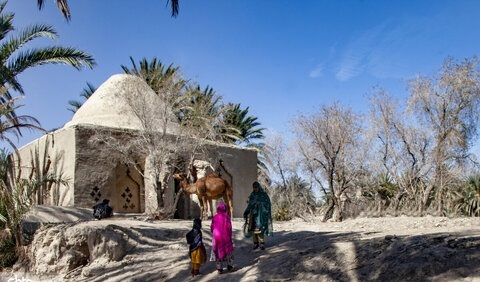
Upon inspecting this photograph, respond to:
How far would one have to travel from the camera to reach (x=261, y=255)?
9633 millimetres

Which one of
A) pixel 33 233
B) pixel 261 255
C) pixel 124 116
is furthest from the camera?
pixel 124 116

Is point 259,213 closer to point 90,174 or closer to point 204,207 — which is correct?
point 204,207

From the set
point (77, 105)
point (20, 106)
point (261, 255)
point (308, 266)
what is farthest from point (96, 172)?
point (77, 105)

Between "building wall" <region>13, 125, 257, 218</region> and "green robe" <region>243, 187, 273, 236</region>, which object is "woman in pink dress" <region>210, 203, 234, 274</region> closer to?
"green robe" <region>243, 187, 273, 236</region>

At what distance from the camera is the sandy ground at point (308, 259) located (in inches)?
259

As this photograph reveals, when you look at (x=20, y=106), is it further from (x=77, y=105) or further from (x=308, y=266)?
(x=77, y=105)

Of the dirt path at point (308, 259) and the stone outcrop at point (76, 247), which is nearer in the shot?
the dirt path at point (308, 259)

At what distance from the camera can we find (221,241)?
862 centimetres

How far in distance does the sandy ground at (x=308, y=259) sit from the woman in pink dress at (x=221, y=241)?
0.26 meters

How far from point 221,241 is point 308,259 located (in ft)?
5.28

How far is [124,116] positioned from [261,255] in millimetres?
12368

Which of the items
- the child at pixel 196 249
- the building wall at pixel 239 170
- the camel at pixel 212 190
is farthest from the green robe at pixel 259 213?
the building wall at pixel 239 170

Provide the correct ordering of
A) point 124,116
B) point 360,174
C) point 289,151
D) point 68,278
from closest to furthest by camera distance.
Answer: point 68,278 < point 124,116 < point 360,174 < point 289,151

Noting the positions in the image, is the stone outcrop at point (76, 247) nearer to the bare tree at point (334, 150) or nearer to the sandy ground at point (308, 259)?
the sandy ground at point (308, 259)
